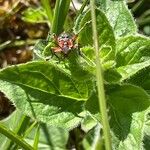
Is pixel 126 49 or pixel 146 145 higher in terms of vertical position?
pixel 126 49

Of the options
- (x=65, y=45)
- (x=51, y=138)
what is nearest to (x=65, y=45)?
(x=65, y=45)

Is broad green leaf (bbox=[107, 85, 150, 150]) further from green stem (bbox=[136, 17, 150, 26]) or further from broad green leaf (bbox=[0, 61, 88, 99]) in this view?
green stem (bbox=[136, 17, 150, 26])

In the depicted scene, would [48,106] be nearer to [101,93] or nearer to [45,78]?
[45,78]

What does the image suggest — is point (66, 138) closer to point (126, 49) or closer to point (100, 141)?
point (100, 141)

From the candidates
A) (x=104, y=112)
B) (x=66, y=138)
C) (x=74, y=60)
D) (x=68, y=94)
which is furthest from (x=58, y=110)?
(x=66, y=138)

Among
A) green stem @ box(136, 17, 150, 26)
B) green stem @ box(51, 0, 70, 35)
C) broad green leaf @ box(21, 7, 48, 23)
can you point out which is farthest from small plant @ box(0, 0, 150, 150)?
broad green leaf @ box(21, 7, 48, 23)
